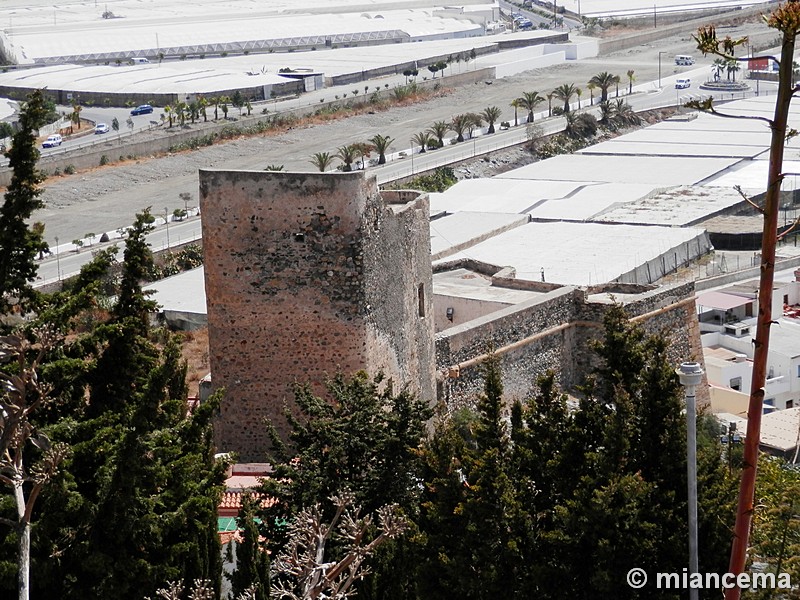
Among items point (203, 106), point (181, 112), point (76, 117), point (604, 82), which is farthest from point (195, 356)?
point (604, 82)

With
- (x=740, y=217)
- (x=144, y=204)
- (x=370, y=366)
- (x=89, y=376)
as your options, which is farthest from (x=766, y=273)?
(x=144, y=204)

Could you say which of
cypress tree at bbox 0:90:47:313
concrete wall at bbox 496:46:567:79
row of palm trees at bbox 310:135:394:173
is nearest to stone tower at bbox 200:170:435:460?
cypress tree at bbox 0:90:47:313

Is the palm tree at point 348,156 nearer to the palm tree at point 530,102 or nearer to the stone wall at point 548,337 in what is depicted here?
the palm tree at point 530,102

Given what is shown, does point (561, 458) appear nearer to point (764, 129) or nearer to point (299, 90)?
point (764, 129)

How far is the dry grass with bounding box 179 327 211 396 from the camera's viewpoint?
23.8m

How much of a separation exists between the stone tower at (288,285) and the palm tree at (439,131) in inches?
1655

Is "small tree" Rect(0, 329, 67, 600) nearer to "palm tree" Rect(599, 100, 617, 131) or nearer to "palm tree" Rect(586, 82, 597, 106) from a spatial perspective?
"palm tree" Rect(599, 100, 617, 131)

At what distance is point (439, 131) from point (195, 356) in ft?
109

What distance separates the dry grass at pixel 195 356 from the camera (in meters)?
23.8

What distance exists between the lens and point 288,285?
1507cm

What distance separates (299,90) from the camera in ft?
236

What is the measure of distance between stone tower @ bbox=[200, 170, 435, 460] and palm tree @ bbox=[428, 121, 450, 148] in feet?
138

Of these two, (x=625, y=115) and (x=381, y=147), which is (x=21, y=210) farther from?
(x=625, y=115)

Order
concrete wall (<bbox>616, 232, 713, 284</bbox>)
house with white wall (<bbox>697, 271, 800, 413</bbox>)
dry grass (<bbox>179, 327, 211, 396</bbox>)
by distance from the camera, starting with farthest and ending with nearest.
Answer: concrete wall (<bbox>616, 232, 713, 284</bbox>), house with white wall (<bbox>697, 271, 800, 413</bbox>), dry grass (<bbox>179, 327, 211, 396</bbox>)
